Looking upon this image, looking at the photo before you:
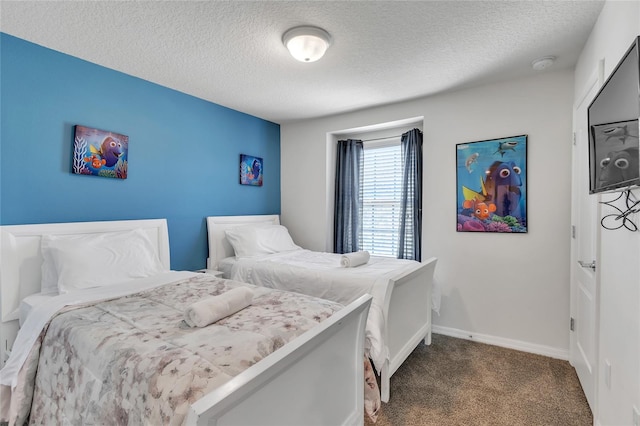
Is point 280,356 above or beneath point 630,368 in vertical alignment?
above

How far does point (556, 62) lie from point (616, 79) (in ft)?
4.92

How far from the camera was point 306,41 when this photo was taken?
2.00 m

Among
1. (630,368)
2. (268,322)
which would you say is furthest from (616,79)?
(268,322)

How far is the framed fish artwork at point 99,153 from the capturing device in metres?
2.35

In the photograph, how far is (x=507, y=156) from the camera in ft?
8.98

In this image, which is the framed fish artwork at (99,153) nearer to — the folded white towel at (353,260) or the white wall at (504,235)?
the folded white towel at (353,260)

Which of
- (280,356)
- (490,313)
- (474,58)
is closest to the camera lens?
(280,356)

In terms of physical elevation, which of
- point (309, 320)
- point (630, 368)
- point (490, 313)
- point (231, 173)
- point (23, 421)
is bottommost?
point (23, 421)

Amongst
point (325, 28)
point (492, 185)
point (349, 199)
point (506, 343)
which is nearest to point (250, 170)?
point (349, 199)

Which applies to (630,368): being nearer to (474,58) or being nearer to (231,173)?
(474,58)

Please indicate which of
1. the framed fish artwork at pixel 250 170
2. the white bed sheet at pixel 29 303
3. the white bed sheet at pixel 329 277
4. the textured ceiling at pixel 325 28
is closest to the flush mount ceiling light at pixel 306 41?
the textured ceiling at pixel 325 28

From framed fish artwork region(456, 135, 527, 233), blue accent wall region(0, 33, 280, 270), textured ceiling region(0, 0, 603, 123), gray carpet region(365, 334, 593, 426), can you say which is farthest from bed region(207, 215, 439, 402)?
textured ceiling region(0, 0, 603, 123)

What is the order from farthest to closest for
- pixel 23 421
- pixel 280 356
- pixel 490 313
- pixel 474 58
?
pixel 490 313 → pixel 474 58 → pixel 23 421 → pixel 280 356

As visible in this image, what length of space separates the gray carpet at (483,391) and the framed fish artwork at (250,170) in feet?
8.75
